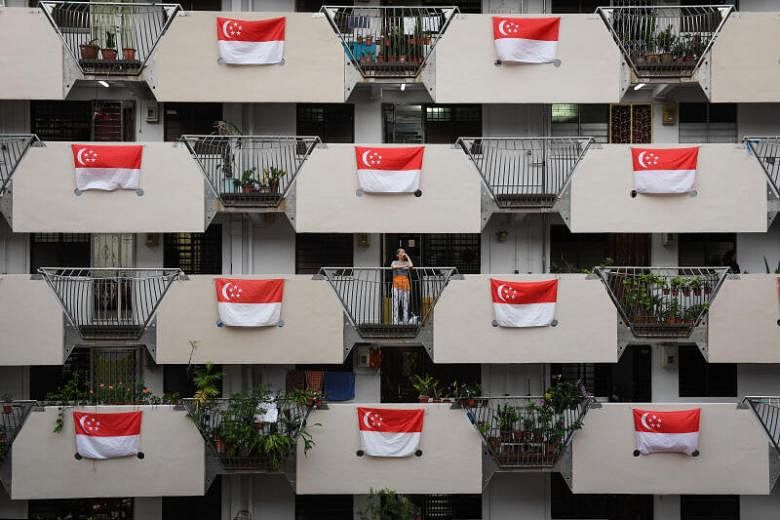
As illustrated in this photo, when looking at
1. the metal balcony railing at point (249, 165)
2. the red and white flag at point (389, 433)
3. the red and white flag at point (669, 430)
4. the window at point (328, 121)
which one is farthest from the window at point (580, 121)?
the red and white flag at point (389, 433)

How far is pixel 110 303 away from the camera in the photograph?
56.6ft

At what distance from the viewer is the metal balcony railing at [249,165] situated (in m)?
16.6

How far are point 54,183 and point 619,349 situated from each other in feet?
42.3

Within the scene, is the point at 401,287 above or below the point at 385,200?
below

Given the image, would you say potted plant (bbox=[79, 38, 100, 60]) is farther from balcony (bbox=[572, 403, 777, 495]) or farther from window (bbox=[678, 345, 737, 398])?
window (bbox=[678, 345, 737, 398])

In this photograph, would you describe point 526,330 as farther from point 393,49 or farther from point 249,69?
point 249,69

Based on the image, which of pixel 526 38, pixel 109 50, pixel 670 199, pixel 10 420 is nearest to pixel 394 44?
pixel 526 38

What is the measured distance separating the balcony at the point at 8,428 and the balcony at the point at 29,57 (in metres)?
6.75

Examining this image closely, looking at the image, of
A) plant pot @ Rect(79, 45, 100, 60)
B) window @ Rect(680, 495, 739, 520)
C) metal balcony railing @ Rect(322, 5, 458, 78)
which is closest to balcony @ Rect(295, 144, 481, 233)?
metal balcony railing @ Rect(322, 5, 458, 78)

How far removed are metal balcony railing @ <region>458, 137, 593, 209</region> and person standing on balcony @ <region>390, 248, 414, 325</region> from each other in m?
2.47

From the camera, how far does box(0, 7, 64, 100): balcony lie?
1652 cm

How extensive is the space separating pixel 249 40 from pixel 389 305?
6645 mm

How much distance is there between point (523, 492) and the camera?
18031 millimetres

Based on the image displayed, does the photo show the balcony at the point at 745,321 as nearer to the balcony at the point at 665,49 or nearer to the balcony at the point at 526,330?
the balcony at the point at 526,330
